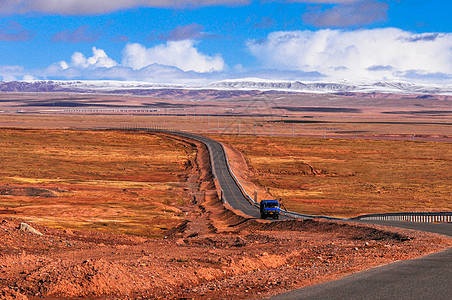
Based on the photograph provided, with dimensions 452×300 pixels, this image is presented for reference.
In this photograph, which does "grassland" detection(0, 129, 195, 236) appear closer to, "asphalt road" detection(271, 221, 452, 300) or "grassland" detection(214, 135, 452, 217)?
"grassland" detection(214, 135, 452, 217)

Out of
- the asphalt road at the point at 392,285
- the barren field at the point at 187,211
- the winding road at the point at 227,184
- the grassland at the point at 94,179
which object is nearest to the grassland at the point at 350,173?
Result: the barren field at the point at 187,211

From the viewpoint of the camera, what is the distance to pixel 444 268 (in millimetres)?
19812

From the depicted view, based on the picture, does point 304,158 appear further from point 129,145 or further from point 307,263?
point 307,263

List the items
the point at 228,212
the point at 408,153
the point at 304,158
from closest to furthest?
the point at 228,212, the point at 304,158, the point at 408,153

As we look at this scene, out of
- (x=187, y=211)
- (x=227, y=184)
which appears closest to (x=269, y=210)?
(x=187, y=211)

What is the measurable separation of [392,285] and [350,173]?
10039 centimetres

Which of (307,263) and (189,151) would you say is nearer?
(307,263)

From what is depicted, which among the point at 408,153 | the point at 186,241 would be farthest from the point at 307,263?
the point at 408,153

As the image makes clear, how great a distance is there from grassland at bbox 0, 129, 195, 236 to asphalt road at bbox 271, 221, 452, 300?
3222 centimetres

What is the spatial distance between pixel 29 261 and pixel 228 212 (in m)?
44.0

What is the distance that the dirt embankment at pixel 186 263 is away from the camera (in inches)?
703

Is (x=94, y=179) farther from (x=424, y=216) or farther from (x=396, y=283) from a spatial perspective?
(x=396, y=283)

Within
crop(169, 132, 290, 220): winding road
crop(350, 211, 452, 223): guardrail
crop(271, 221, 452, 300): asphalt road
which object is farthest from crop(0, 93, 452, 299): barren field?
crop(350, 211, 452, 223): guardrail

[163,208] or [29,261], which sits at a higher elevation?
[29,261]
